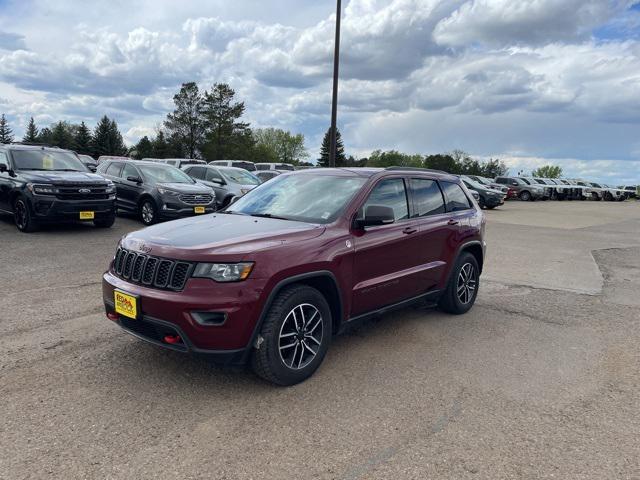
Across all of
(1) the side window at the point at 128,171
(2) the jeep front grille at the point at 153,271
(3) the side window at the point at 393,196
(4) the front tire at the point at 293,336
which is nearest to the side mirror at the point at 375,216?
(3) the side window at the point at 393,196

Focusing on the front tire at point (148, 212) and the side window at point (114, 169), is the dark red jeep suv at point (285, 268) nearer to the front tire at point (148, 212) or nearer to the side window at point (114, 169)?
the front tire at point (148, 212)

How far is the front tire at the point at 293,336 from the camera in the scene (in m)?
3.47

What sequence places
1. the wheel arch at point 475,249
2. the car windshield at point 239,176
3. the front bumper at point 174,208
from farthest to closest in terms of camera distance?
1. the car windshield at point 239,176
2. the front bumper at point 174,208
3. the wheel arch at point 475,249

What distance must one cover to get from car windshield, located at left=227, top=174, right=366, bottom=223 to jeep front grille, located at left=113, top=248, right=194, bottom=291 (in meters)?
1.21

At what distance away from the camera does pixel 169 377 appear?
377cm

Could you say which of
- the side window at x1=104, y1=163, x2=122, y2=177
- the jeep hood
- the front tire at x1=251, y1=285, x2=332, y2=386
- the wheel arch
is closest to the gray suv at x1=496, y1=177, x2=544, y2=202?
the side window at x1=104, y1=163, x2=122, y2=177

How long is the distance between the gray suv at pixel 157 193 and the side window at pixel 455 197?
7.83 metres

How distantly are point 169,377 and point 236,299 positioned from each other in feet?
3.28

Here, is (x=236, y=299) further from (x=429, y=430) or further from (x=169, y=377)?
(x=429, y=430)

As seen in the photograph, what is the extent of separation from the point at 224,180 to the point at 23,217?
5773 millimetres

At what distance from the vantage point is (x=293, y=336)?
3.65m

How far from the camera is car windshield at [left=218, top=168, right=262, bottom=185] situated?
1513 cm

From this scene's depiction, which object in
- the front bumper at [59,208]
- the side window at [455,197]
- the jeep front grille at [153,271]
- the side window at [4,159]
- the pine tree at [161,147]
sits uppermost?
the pine tree at [161,147]

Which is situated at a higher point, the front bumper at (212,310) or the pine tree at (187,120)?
the pine tree at (187,120)
